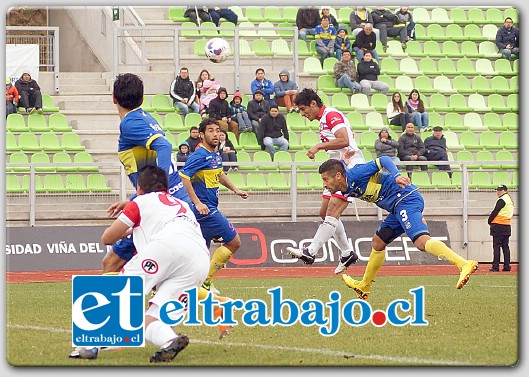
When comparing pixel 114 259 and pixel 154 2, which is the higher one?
pixel 154 2

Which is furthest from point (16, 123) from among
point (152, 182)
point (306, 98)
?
point (152, 182)

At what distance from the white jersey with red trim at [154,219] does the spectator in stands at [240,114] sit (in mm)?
15316

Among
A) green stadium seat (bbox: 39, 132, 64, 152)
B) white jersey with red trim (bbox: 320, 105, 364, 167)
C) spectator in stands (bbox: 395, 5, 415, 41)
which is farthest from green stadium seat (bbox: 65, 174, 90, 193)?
spectator in stands (bbox: 395, 5, 415, 41)

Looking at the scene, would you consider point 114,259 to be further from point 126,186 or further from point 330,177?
point 126,186

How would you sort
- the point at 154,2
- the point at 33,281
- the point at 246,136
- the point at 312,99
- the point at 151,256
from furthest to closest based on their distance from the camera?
1. the point at 246,136
2. the point at 33,281
3. the point at 312,99
4. the point at 154,2
5. the point at 151,256

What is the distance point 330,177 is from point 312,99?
213 cm

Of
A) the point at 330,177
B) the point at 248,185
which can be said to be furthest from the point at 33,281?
the point at 330,177

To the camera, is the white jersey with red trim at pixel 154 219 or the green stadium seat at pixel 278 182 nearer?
the white jersey with red trim at pixel 154 219

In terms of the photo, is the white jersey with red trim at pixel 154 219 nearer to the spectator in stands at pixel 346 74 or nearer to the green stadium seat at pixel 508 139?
the green stadium seat at pixel 508 139

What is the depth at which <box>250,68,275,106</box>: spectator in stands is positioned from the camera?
2423cm

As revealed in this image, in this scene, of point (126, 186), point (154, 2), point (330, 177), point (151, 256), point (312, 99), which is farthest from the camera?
point (126, 186)

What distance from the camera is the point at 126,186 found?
21.9 metres

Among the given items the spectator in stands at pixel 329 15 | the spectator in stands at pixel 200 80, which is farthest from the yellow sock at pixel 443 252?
the spectator in stands at pixel 329 15

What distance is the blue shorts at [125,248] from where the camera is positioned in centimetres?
958
